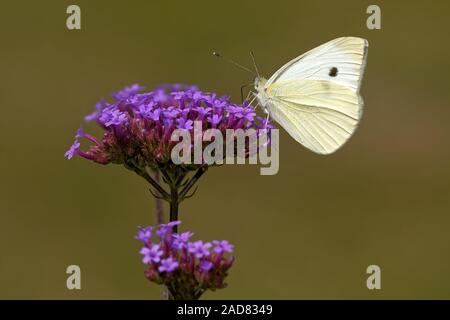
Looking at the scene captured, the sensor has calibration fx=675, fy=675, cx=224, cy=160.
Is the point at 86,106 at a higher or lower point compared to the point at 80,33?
lower

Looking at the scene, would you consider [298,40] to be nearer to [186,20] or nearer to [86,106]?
[186,20]

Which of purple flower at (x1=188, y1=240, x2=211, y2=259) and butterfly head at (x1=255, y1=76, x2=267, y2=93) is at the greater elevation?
butterfly head at (x1=255, y1=76, x2=267, y2=93)

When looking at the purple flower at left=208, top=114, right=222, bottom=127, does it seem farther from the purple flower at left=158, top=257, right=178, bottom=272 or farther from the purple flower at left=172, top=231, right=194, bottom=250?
the purple flower at left=158, top=257, right=178, bottom=272

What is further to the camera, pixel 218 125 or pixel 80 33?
pixel 80 33

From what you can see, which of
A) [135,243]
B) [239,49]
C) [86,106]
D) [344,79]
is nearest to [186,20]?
[239,49]

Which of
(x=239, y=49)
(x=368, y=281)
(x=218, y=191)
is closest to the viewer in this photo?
(x=368, y=281)

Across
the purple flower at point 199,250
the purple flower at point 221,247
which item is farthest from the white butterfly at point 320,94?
the purple flower at point 199,250

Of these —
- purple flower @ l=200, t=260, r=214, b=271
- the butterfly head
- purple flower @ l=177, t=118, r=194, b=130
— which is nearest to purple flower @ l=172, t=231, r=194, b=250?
purple flower @ l=200, t=260, r=214, b=271
